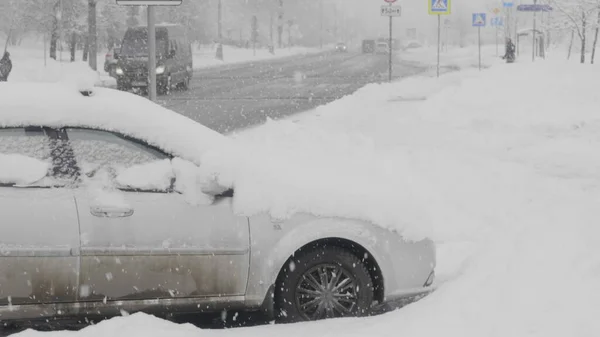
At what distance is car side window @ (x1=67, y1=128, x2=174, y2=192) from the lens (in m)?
5.15

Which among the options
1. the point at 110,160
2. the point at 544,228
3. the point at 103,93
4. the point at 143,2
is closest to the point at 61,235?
the point at 110,160

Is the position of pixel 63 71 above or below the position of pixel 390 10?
below

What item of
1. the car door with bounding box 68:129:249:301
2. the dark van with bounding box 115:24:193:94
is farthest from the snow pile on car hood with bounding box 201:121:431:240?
the dark van with bounding box 115:24:193:94

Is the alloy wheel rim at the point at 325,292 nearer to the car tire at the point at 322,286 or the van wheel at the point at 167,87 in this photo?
the car tire at the point at 322,286

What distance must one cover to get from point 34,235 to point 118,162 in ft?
2.17

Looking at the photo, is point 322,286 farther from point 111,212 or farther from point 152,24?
point 152,24

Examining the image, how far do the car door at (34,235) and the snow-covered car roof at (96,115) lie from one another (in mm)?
193

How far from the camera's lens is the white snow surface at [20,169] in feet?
16.3

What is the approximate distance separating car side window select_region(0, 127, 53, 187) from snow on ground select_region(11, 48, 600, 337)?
0.92 m

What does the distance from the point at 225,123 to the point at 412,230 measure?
13.4m

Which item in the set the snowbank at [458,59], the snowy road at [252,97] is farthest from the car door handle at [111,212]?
the snowbank at [458,59]

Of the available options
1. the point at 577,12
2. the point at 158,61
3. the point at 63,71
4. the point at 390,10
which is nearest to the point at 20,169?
the point at 390,10

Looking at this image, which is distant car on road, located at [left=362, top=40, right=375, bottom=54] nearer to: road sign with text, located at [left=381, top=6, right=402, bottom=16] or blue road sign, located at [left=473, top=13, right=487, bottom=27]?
blue road sign, located at [left=473, top=13, right=487, bottom=27]

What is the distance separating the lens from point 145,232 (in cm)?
505
